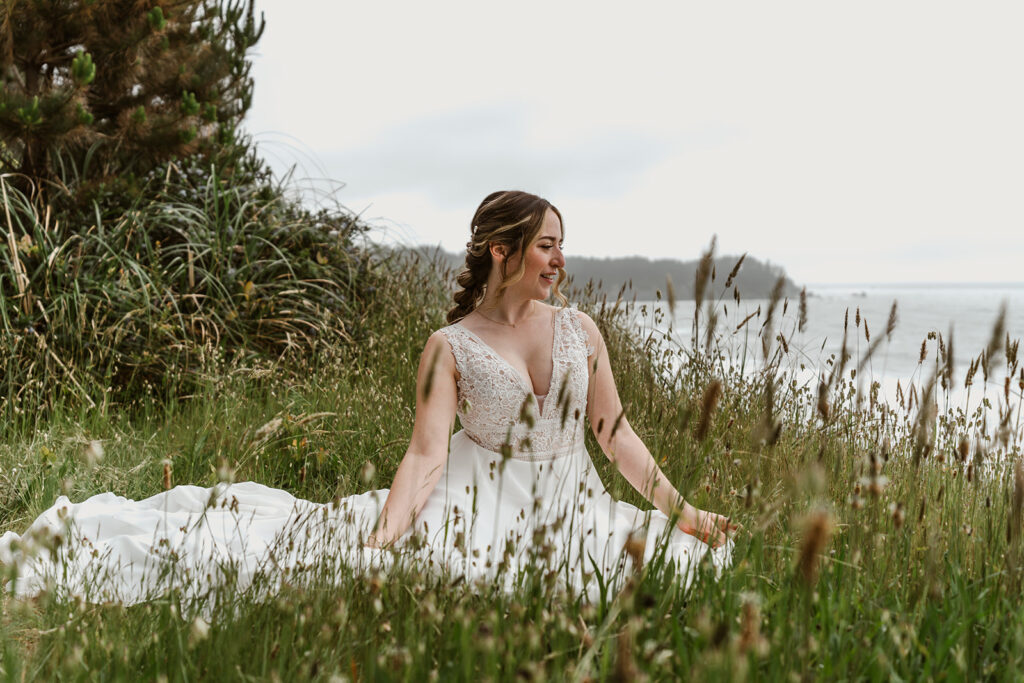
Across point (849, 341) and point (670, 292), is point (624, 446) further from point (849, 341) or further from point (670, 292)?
point (849, 341)

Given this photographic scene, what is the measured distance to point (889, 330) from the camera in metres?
2.01

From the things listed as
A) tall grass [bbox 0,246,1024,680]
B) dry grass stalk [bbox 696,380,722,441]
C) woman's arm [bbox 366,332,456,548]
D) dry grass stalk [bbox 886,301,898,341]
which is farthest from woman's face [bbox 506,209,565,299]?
dry grass stalk [bbox 696,380,722,441]

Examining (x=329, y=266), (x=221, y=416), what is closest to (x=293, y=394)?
(x=221, y=416)

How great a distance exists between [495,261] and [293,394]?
91.6 inches

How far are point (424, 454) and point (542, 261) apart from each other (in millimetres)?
899

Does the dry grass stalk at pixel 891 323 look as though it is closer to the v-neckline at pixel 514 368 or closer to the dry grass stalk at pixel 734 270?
the dry grass stalk at pixel 734 270

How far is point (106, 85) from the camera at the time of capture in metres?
6.33

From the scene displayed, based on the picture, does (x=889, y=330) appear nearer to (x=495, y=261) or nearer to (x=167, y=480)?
(x=495, y=261)

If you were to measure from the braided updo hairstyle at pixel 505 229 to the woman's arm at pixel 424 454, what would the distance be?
1.30 ft

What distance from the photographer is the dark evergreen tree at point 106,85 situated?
5.27 meters

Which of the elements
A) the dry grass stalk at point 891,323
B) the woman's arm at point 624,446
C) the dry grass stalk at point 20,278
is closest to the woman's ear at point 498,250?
the woman's arm at point 624,446

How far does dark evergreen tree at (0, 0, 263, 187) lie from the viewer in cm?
527

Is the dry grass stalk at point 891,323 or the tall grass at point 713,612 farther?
the dry grass stalk at point 891,323

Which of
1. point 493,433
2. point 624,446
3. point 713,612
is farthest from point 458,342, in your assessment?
point 713,612
